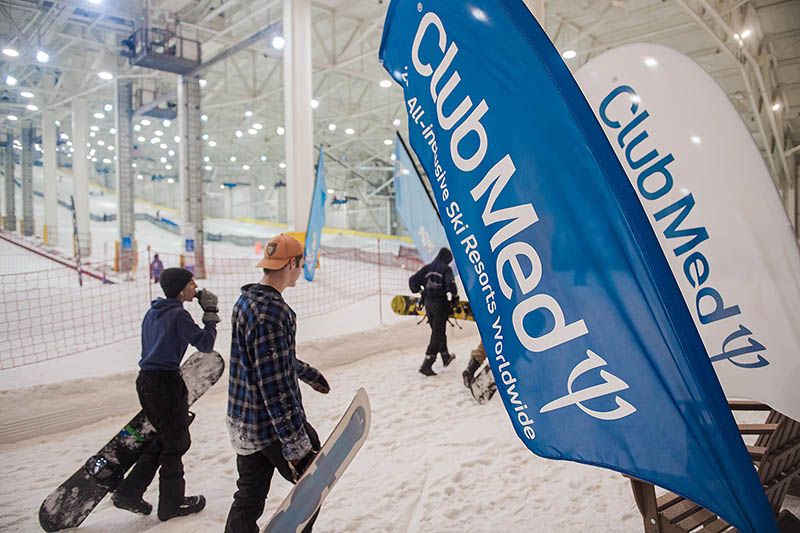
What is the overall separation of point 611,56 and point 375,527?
2747 millimetres

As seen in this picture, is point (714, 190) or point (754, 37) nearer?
point (714, 190)

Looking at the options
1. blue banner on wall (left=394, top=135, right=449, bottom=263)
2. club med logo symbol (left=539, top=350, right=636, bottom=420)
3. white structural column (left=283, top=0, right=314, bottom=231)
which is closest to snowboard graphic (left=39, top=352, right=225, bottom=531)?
club med logo symbol (left=539, top=350, right=636, bottom=420)

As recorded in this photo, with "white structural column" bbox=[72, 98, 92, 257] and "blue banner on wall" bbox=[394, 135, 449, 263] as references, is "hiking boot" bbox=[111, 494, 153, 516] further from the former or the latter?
"white structural column" bbox=[72, 98, 92, 257]

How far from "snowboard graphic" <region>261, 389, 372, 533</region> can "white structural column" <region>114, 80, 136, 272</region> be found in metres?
14.5

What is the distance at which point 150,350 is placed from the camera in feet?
8.71

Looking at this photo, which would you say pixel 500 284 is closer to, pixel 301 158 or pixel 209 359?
Answer: pixel 209 359

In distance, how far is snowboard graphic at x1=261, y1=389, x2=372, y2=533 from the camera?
194 cm

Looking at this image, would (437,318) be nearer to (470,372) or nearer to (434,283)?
(434,283)

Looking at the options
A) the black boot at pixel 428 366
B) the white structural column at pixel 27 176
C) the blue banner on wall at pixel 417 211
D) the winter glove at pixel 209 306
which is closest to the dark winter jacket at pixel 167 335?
the winter glove at pixel 209 306

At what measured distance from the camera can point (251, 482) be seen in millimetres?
2102

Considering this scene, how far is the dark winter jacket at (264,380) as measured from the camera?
1.96m

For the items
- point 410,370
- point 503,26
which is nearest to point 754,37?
point 410,370

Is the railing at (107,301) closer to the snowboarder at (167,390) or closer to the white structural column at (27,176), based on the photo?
the snowboarder at (167,390)

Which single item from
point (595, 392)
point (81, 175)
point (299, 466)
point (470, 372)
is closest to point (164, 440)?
point (299, 466)
